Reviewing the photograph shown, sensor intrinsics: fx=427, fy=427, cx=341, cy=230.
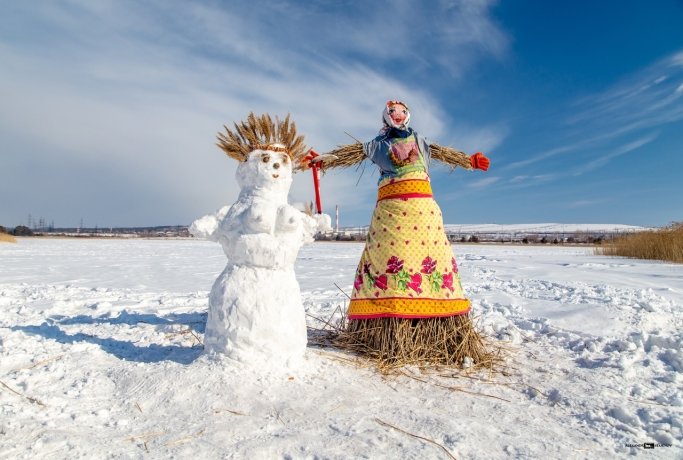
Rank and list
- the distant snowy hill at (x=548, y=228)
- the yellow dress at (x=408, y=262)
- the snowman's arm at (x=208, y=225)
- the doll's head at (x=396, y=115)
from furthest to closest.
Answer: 1. the distant snowy hill at (x=548, y=228)
2. the doll's head at (x=396, y=115)
3. the yellow dress at (x=408, y=262)
4. the snowman's arm at (x=208, y=225)

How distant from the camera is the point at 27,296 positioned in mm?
5520

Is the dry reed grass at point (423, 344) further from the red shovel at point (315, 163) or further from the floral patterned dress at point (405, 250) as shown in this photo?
the red shovel at point (315, 163)

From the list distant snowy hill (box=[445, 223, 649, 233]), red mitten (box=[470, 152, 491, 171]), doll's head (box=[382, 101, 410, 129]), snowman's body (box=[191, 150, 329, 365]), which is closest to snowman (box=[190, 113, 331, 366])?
snowman's body (box=[191, 150, 329, 365])

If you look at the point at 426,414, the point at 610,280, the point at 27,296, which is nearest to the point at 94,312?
the point at 27,296

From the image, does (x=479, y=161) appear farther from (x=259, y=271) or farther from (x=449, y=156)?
(x=259, y=271)

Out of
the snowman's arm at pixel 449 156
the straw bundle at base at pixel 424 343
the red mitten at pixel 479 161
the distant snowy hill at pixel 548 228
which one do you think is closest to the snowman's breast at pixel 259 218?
the straw bundle at base at pixel 424 343

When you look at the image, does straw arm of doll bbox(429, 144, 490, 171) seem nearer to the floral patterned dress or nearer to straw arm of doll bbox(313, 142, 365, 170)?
the floral patterned dress

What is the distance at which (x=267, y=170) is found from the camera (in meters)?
2.79

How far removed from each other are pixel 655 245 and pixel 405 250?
11.7 metres

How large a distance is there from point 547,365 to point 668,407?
Answer: 0.82 meters

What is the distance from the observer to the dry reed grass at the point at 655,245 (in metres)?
10.8

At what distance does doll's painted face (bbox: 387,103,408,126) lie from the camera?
335cm

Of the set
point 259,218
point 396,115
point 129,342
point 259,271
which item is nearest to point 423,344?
point 259,271

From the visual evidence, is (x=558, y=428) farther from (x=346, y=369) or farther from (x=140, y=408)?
(x=140, y=408)
